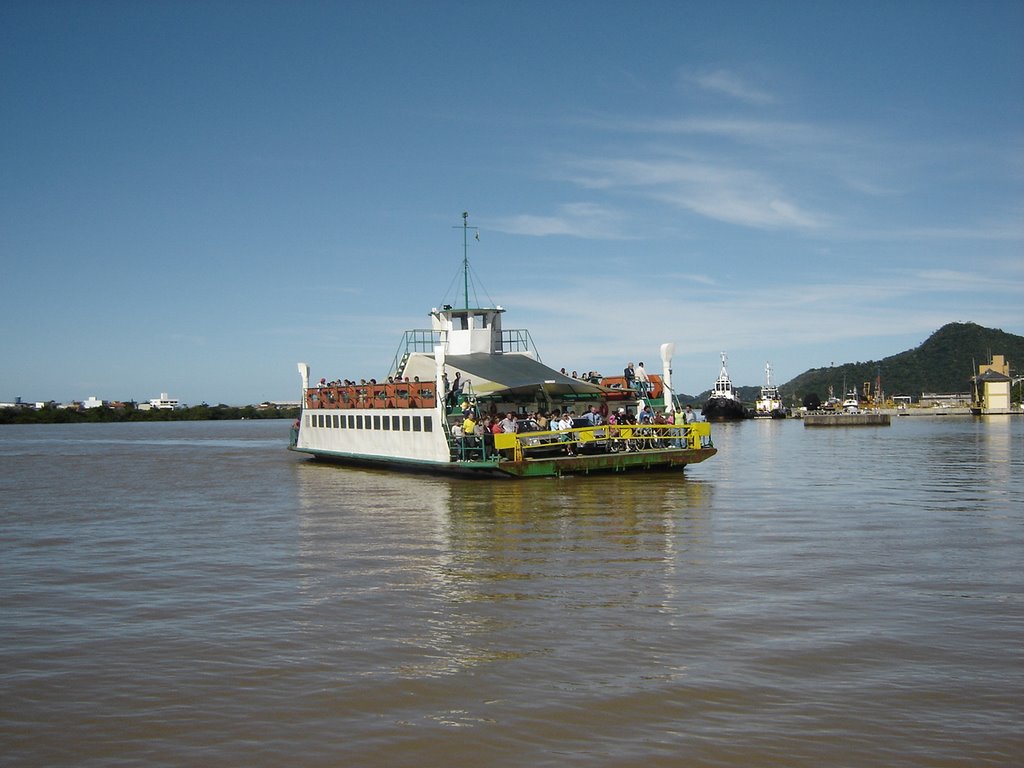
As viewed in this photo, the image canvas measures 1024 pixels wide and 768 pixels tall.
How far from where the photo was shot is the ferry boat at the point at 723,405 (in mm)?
116438

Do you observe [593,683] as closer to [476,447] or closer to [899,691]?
[899,691]

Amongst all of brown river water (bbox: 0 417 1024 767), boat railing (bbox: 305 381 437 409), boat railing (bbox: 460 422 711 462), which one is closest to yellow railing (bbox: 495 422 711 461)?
boat railing (bbox: 460 422 711 462)

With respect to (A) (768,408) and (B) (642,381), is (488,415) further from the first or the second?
(A) (768,408)

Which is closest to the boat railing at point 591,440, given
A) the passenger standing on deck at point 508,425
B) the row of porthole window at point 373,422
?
the passenger standing on deck at point 508,425

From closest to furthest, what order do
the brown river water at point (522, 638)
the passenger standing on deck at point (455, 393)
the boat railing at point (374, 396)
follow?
1. the brown river water at point (522, 638)
2. the passenger standing on deck at point (455, 393)
3. the boat railing at point (374, 396)

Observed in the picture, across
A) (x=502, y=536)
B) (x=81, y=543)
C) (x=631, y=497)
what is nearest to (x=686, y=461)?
(x=631, y=497)

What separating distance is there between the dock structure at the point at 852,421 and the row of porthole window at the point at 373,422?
224 feet

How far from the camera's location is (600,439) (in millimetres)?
25188

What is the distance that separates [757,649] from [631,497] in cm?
1297

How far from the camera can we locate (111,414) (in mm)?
156500

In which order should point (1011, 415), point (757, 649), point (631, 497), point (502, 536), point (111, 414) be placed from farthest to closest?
point (111, 414) → point (1011, 415) → point (631, 497) → point (502, 536) → point (757, 649)

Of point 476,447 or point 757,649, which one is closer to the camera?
point 757,649

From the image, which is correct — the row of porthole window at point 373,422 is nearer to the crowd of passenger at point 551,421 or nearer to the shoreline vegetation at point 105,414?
the crowd of passenger at point 551,421

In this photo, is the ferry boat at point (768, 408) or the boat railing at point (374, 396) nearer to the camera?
the boat railing at point (374, 396)
